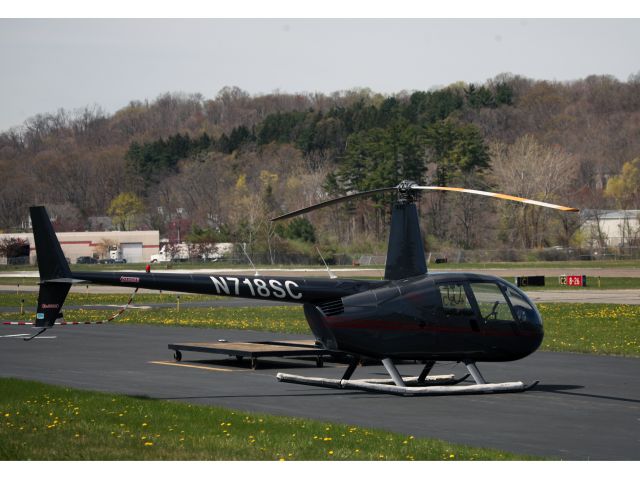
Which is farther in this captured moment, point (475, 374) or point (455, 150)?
point (455, 150)

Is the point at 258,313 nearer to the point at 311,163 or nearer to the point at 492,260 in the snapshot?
the point at 492,260

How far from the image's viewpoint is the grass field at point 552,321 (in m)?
27.8

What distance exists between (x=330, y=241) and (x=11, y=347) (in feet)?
305

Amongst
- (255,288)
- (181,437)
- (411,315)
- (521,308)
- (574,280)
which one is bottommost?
(574,280)

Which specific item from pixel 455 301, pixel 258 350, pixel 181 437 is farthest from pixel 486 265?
pixel 181 437

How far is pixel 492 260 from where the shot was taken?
10825cm

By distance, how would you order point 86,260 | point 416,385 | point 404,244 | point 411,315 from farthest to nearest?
point 86,260, point 416,385, point 404,244, point 411,315

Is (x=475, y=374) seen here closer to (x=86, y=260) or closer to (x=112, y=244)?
(x=86, y=260)

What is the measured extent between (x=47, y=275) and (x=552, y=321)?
22.4 meters

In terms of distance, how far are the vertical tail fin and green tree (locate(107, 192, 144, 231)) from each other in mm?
161840

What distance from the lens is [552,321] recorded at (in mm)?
35938

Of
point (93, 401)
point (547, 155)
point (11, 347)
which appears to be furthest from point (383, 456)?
point (547, 155)

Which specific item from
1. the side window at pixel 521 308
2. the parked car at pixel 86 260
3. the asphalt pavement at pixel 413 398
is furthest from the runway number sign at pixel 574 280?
the parked car at pixel 86 260

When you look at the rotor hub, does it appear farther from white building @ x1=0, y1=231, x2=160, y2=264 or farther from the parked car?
white building @ x1=0, y1=231, x2=160, y2=264
